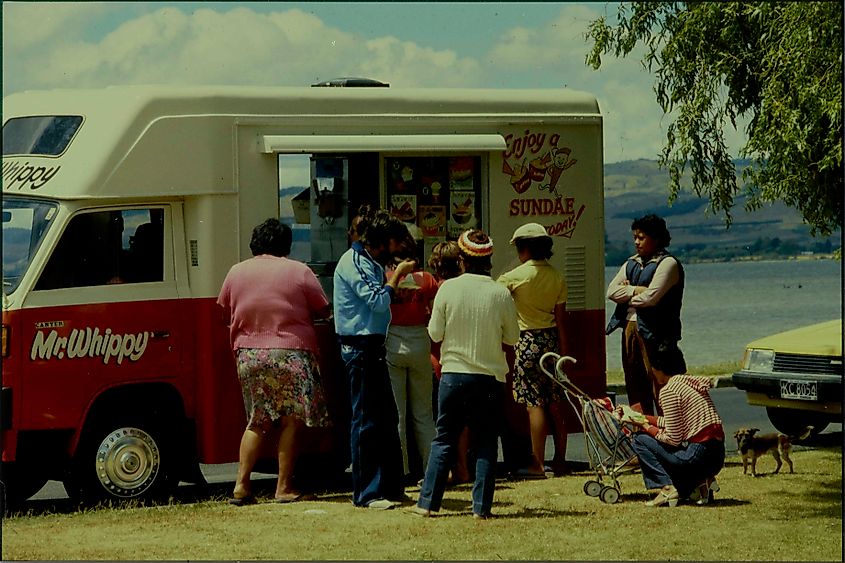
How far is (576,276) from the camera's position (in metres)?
11.5

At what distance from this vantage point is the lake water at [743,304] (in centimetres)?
4734

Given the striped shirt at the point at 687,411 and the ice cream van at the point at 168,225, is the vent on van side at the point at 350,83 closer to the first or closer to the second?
the ice cream van at the point at 168,225

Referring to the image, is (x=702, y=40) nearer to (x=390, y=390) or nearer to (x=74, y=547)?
(x=390, y=390)

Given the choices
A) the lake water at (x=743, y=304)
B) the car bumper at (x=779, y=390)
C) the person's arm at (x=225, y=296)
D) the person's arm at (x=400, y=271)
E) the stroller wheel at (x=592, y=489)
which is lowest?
the lake water at (x=743, y=304)

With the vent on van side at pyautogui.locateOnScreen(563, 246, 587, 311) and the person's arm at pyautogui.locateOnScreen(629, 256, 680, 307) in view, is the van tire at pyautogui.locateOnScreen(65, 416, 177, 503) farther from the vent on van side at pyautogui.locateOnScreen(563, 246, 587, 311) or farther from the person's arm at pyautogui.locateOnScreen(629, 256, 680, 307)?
the person's arm at pyautogui.locateOnScreen(629, 256, 680, 307)

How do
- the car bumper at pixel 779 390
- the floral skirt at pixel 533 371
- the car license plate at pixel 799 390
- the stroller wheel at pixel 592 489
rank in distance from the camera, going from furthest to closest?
the car license plate at pixel 799 390 < the car bumper at pixel 779 390 < the floral skirt at pixel 533 371 < the stroller wheel at pixel 592 489

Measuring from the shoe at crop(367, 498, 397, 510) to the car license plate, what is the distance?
4.67 metres

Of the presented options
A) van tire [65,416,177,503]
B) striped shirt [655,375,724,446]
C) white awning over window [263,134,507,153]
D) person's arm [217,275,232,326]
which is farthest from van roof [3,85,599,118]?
striped shirt [655,375,724,446]

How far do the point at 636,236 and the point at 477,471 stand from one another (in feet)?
8.28

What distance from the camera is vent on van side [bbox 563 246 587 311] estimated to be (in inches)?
452

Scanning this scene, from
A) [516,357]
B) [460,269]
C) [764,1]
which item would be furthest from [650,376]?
[764,1]

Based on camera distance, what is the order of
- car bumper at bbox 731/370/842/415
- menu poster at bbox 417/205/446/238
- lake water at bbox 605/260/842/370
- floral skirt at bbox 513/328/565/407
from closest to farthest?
floral skirt at bbox 513/328/565/407, menu poster at bbox 417/205/446/238, car bumper at bbox 731/370/842/415, lake water at bbox 605/260/842/370

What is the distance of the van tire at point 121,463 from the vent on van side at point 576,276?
3.24 m

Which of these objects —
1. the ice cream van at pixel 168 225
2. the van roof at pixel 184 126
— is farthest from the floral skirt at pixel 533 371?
the van roof at pixel 184 126
